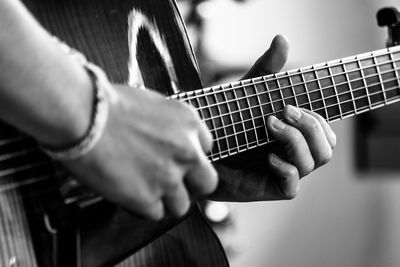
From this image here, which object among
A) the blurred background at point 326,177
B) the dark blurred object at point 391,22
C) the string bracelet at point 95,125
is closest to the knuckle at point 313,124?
the dark blurred object at point 391,22

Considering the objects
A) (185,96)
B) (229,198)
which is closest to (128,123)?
(185,96)

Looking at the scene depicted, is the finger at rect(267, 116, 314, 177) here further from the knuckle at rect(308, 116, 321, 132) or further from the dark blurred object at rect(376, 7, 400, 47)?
the dark blurred object at rect(376, 7, 400, 47)

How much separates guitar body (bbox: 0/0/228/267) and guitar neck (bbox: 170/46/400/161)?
6 centimetres

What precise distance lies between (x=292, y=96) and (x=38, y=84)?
0.40 meters

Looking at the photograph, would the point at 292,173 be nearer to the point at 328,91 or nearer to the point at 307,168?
the point at 307,168

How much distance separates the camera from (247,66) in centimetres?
202

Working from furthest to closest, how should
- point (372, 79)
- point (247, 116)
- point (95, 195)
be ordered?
point (372, 79) < point (247, 116) < point (95, 195)

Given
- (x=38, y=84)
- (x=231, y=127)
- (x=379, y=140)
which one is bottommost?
(x=379, y=140)

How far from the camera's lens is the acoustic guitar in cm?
55

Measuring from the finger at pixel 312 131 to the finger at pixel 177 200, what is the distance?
0.84 feet

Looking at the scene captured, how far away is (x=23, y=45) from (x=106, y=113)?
0.30 feet

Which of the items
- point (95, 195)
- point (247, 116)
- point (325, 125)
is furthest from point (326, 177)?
point (95, 195)

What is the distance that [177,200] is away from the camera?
52 cm

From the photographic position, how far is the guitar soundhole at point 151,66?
67cm
